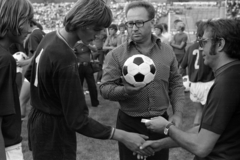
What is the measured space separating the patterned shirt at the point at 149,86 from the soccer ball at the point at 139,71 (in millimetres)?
121

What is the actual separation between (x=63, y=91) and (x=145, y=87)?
1026 mm

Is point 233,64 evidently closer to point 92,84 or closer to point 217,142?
point 217,142

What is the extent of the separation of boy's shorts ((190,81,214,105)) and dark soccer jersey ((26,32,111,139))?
3.92 metres

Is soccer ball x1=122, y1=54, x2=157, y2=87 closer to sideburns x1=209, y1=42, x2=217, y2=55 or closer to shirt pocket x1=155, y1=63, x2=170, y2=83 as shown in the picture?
shirt pocket x1=155, y1=63, x2=170, y2=83

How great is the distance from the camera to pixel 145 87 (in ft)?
10.1

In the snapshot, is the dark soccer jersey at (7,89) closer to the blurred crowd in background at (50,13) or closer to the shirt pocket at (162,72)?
the shirt pocket at (162,72)

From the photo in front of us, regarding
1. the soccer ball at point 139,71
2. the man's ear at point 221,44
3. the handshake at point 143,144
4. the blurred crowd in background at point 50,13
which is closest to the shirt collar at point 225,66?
the man's ear at point 221,44

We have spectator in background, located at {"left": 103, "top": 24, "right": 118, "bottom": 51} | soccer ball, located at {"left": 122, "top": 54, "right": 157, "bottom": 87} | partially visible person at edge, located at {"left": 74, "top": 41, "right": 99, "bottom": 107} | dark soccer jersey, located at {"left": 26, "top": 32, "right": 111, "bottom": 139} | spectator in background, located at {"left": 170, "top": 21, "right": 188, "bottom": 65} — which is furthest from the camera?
spectator in background, located at {"left": 103, "top": 24, "right": 118, "bottom": 51}

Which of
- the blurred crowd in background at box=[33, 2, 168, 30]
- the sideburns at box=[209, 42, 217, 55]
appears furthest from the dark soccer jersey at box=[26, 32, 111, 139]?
the blurred crowd in background at box=[33, 2, 168, 30]

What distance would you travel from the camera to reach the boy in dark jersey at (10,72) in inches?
83.7

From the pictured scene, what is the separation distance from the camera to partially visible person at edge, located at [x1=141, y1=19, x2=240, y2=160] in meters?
2.03

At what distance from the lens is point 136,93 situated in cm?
292

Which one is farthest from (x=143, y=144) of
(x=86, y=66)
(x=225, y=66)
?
(x=86, y=66)

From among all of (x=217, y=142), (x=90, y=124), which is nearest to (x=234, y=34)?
(x=217, y=142)
